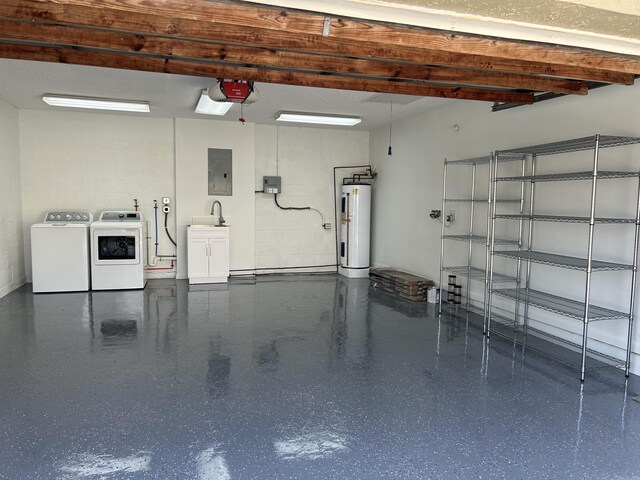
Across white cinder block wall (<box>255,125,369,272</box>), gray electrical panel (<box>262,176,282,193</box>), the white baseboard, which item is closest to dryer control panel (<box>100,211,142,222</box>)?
the white baseboard

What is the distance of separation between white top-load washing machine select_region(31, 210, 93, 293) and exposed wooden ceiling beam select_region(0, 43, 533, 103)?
3.50m

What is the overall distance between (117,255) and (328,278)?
140 inches

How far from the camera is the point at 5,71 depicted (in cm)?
486

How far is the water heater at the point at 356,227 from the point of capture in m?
8.08

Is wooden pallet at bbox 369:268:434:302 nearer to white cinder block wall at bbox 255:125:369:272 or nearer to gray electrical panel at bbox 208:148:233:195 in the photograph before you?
white cinder block wall at bbox 255:125:369:272

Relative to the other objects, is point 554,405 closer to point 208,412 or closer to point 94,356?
point 208,412

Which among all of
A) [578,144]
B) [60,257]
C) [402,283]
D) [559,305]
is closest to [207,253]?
[60,257]

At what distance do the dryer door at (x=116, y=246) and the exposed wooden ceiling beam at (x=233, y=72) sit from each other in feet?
11.4

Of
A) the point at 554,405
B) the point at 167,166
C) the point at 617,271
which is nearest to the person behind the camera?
the point at 554,405

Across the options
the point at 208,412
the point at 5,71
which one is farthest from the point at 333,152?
the point at 208,412

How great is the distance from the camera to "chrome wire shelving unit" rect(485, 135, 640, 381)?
11.6 ft

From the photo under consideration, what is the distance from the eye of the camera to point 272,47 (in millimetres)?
2982

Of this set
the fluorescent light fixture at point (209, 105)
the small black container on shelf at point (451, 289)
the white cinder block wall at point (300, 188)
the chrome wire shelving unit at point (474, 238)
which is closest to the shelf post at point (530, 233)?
the chrome wire shelving unit at point (474, 238)

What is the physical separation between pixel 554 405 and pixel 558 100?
9.89ft
